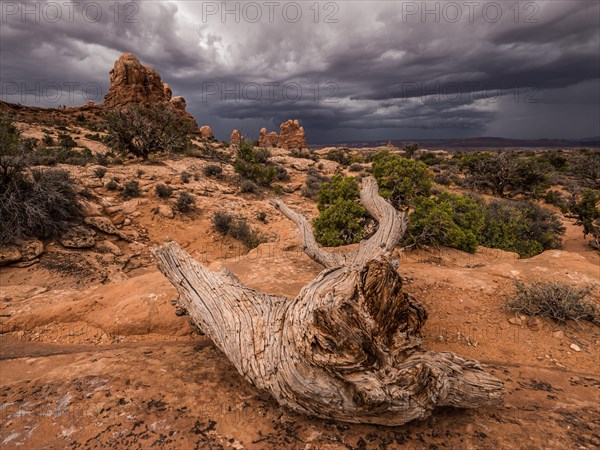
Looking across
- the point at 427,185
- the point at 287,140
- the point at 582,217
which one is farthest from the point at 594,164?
the point at 287,140

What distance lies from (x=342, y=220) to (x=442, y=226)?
2920 mm

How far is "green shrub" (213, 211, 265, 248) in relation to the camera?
10486 millimetres

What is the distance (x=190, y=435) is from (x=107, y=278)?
6.12 metres

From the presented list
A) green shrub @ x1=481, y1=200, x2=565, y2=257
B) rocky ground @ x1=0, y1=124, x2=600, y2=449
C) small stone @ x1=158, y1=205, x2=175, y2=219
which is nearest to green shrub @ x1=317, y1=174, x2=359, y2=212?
rocky ground @ x1=0, y1=124, x2=600, y2=449

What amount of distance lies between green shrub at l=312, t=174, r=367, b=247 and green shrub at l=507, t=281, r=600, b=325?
472cm

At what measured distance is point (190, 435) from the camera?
2070mm

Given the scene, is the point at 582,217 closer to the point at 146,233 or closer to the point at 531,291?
the point at 531,291

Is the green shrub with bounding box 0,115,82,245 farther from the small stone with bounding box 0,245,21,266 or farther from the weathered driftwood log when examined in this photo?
the weathered driftwood log

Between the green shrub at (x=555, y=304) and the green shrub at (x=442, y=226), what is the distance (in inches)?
143

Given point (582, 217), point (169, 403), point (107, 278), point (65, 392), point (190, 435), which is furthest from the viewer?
point (582, 217)

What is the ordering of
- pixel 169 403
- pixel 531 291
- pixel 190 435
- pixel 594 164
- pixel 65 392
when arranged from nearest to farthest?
pixel 190 435 → pixel 169 403 → pixel 65 392 → pixel 531 291 → pixel 594 164

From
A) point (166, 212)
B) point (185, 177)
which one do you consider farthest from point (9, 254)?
point (185, 177)

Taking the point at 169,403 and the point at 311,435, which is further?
the point at 169,403

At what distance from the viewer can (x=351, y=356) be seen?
7.52 feet
